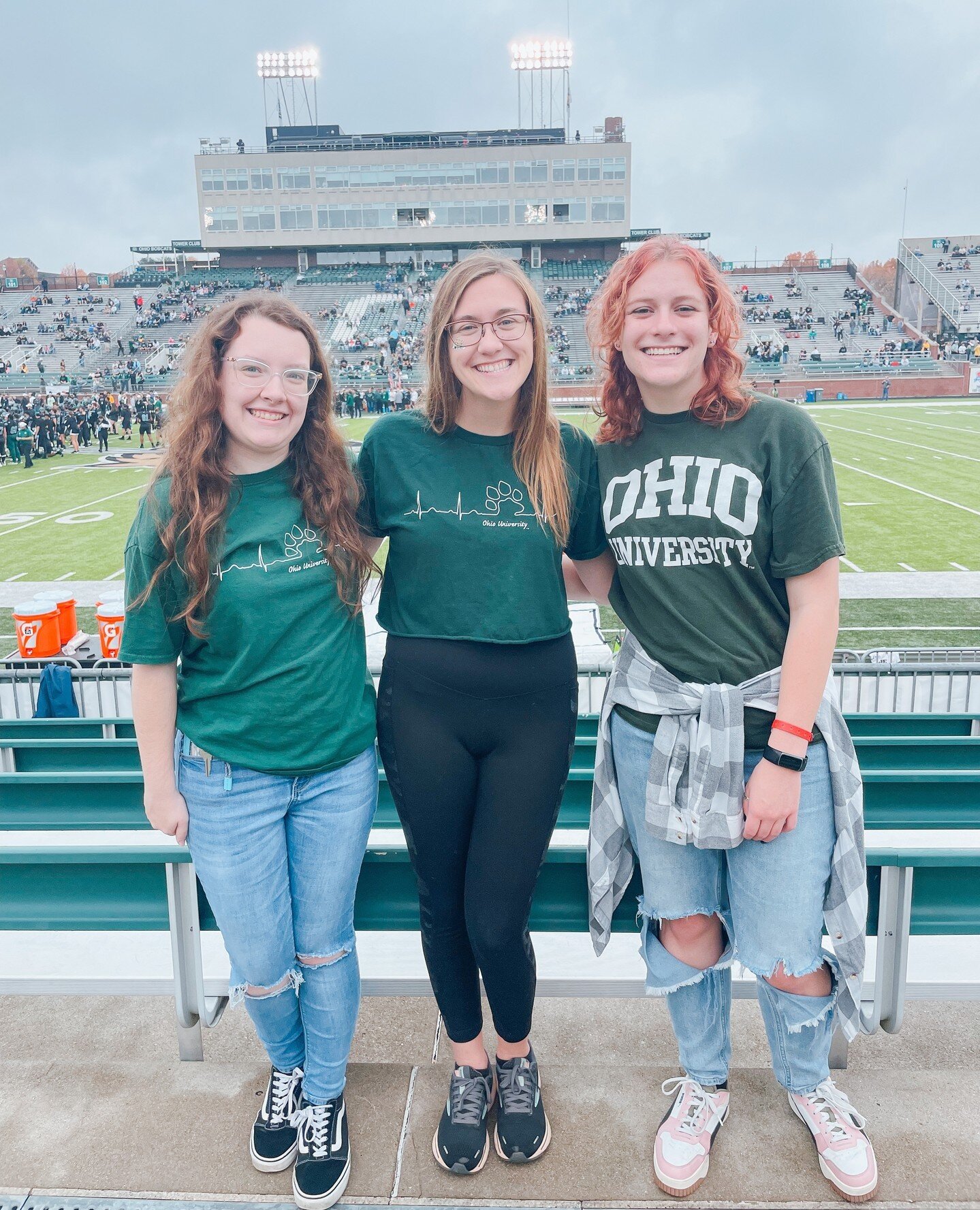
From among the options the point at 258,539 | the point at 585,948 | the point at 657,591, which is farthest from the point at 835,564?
the point at 585,948

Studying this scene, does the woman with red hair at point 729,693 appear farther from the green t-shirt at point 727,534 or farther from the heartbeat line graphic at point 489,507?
the heartbeat line graphic at point 489,507

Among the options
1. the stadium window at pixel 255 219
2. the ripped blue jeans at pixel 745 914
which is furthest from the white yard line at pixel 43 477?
the stadium window at pixel 255 219

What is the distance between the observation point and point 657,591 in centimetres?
196

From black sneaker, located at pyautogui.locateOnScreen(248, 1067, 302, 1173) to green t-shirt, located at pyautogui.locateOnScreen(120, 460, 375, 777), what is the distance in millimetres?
752

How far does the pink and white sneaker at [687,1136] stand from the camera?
1.90 m

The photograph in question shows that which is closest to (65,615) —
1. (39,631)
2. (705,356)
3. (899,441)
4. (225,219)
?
(39,631)

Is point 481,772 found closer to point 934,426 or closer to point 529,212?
point 934,426

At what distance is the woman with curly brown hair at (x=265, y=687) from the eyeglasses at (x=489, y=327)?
1.16 feet

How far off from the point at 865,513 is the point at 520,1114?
1754 centimetres

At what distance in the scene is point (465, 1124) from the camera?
201 centimetres

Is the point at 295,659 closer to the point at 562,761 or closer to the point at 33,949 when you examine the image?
the point at 562,761

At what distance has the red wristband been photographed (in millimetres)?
1845

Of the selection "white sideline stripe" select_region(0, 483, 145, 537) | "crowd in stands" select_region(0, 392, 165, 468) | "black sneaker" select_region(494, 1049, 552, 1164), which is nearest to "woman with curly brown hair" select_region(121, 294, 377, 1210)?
"black sneaker" select_region(494, 1049, 552, 1164)

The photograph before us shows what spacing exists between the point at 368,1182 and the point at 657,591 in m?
1.41
